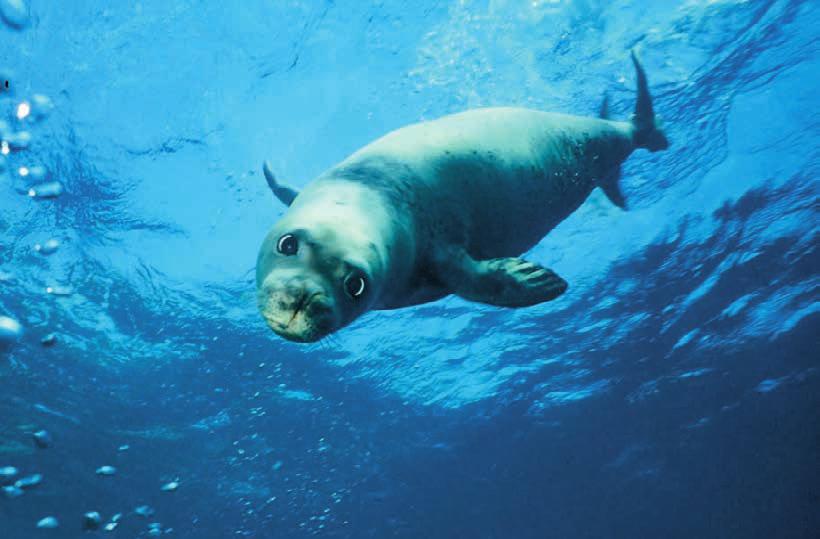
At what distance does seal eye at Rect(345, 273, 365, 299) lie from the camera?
2203 mm

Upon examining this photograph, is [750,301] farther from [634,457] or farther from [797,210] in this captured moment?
[634,457]

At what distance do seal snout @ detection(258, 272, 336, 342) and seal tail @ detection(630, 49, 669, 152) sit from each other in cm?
398

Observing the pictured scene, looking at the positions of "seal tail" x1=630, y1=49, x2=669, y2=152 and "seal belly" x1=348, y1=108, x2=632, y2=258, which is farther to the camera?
"seal tail" x1=630, y1=49, x2=669, y2=152

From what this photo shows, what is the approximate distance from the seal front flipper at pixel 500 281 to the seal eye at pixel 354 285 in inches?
28.9

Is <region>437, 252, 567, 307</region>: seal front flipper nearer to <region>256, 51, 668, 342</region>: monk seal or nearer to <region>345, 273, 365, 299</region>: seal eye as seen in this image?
<region>256, 51, 668, 342</region>: monk seal

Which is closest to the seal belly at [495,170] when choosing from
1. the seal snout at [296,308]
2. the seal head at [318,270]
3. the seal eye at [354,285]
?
the seal head at [318,270]

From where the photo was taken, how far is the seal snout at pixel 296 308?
78.3 inches

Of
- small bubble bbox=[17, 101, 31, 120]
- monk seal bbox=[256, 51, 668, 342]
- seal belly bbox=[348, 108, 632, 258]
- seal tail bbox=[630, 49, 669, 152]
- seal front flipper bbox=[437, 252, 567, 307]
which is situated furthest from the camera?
small bubble bbox=[17, 101, 31, 120]

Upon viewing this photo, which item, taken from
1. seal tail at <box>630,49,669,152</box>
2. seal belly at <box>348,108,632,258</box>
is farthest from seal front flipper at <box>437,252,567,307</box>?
seal tail at <box>630,49,669,152</box>

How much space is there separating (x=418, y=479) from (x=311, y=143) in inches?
914

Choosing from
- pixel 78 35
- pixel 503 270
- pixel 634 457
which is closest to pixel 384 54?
pixel 78 35

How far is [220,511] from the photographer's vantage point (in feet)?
101

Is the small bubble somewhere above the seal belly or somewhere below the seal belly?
above

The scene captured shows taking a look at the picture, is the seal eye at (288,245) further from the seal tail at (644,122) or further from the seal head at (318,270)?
the seal tail at (644,122)
